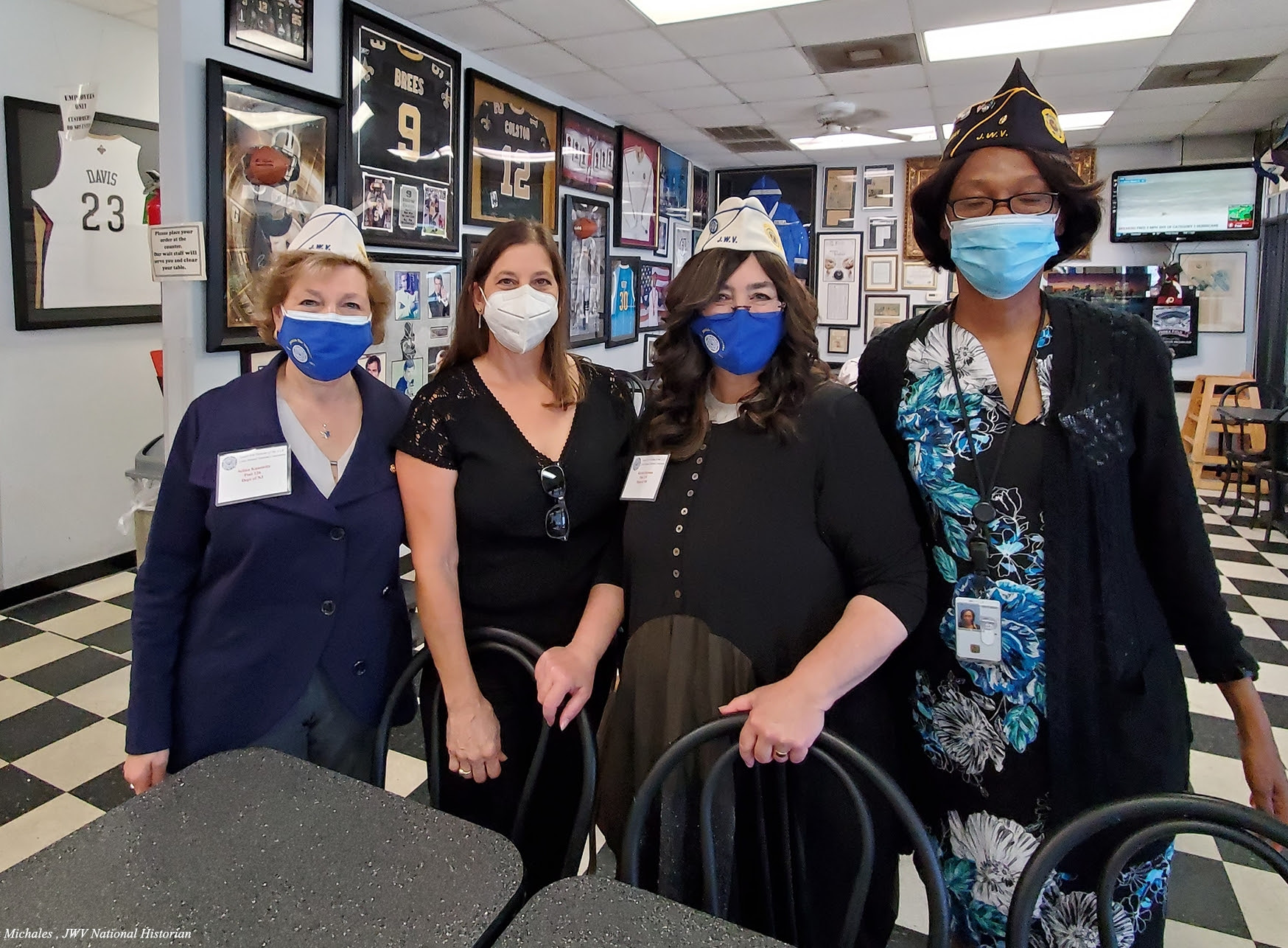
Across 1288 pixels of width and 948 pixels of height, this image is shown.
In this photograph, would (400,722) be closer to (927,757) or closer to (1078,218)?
(927,757)

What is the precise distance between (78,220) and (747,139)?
173 inches

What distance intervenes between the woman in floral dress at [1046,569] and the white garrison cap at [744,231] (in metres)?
0.29

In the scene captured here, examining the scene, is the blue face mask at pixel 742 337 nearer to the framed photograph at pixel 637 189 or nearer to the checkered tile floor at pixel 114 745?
the checkered tile floor at pixel 114 745

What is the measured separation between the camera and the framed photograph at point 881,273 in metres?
7.41

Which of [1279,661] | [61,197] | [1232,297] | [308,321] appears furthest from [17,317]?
[1232,297]

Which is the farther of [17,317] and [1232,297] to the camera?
[1232,297]

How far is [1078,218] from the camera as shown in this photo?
4.23 ft

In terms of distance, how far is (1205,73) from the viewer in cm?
450

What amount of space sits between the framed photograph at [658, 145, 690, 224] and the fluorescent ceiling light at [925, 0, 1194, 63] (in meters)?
2.76

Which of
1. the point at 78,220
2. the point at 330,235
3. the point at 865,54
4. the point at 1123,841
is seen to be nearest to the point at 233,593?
the point at 330,235

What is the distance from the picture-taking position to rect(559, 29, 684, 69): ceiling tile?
380 centimetres

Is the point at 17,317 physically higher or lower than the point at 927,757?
higher

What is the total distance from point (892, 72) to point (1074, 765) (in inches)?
164

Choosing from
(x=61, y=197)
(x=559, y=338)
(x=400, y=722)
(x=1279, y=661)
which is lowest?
(x=1279, y=661)
